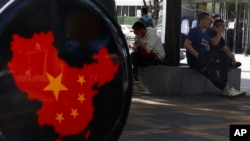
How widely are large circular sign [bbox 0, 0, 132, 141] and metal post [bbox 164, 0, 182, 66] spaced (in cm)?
767

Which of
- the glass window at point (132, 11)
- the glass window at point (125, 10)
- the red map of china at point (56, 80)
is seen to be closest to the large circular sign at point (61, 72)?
the red map of china at point (56, 80)

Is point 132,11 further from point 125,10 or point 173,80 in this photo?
point 173,80

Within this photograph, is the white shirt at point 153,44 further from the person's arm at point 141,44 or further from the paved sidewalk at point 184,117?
the paved sidewalk at point 184,117

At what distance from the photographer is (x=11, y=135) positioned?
261cm

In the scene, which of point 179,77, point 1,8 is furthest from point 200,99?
point 1,8

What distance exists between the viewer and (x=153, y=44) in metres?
10.3

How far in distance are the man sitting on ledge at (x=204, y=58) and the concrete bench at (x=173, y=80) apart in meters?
0.21

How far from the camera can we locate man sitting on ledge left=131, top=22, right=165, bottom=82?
33.9ft

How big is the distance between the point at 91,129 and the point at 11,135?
43 cm

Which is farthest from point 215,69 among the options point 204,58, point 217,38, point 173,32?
point 173,32

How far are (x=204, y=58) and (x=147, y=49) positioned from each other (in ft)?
3.65

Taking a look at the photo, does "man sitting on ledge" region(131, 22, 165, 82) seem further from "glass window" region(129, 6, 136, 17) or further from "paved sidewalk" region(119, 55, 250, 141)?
"glass window" region(129, 6, 136, 17)

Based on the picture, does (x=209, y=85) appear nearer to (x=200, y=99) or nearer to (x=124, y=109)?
(x=200, y=99)

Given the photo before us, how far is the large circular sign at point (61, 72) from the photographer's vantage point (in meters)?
2.56
